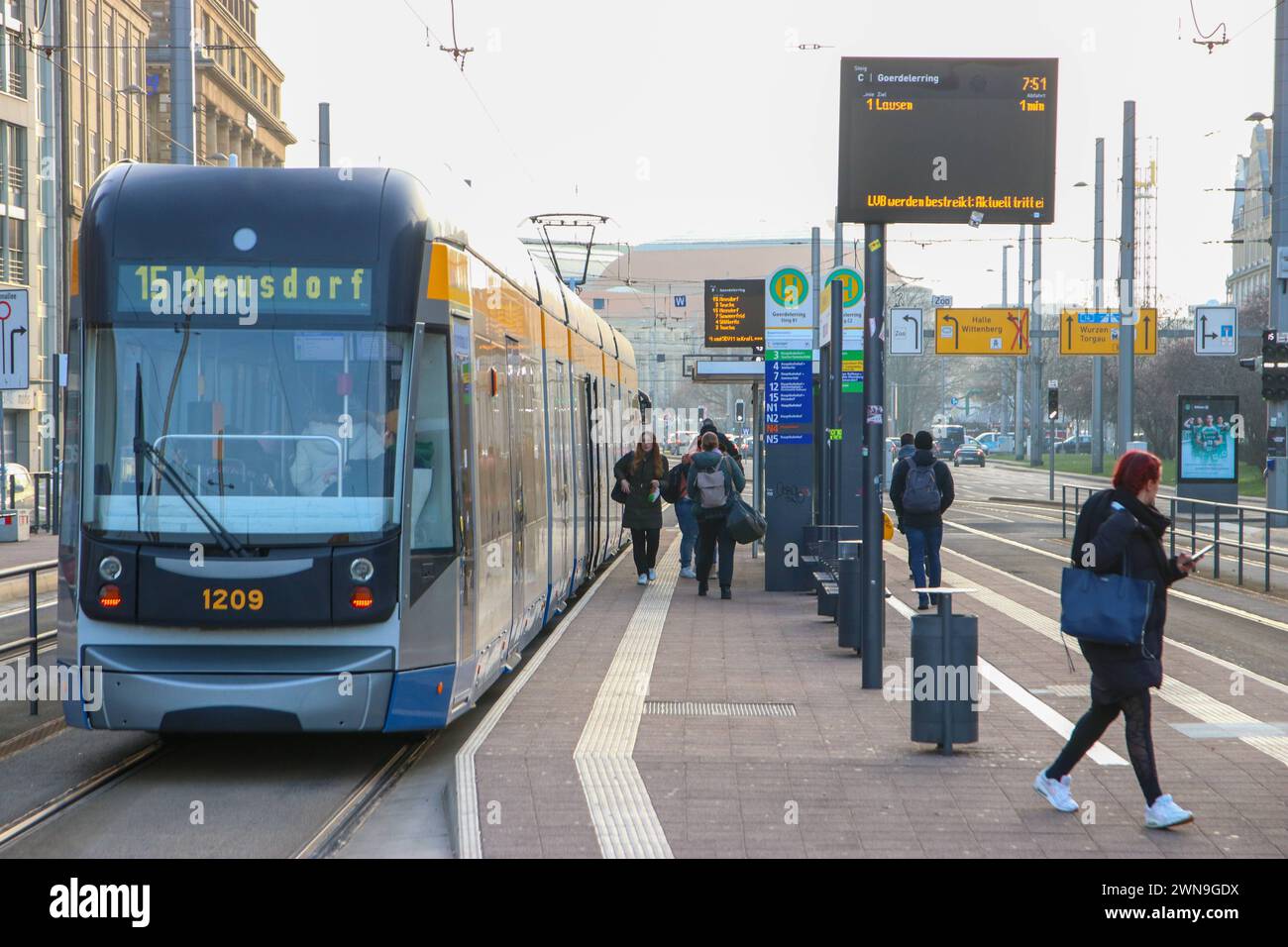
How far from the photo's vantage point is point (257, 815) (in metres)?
7.57

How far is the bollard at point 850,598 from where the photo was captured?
41.7 ft

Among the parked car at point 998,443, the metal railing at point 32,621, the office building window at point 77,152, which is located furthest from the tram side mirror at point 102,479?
the parked car at point 998,443

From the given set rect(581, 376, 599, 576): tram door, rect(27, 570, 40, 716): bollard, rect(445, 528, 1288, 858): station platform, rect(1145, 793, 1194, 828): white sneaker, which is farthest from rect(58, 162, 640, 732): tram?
rect(581, 376, 599, 576): tram door

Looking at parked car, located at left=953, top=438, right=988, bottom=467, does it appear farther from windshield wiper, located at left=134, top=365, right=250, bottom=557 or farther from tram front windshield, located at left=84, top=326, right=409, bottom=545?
windshield wiper, located at left=134, top=365, right=250, bottom=557

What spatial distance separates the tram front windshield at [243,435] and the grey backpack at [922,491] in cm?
897

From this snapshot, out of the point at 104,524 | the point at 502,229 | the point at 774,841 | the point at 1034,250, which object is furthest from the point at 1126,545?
the point at 1034,250

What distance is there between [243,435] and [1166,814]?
4601 mm

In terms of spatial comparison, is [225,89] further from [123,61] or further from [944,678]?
[944,678]

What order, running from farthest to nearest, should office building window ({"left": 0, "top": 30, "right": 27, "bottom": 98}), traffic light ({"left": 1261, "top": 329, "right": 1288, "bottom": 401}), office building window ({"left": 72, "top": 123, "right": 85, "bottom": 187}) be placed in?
office building window ({"left": 72, "top": 123, "right": 85, "bottom": 187}) → office building window ({"left": 0, "top": 30, "right": 27, "bottom": 98}) → traffic light ({"left": 1261, "top": 329, "right": 1288, "bottom": 401})

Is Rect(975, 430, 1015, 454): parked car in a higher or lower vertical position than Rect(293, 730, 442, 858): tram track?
higher

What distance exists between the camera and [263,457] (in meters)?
8.09

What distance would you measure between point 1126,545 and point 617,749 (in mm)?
2959

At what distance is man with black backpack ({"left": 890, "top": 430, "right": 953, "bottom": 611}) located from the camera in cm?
1627

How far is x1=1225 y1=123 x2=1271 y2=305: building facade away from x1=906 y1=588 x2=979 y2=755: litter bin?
76.3 metres
